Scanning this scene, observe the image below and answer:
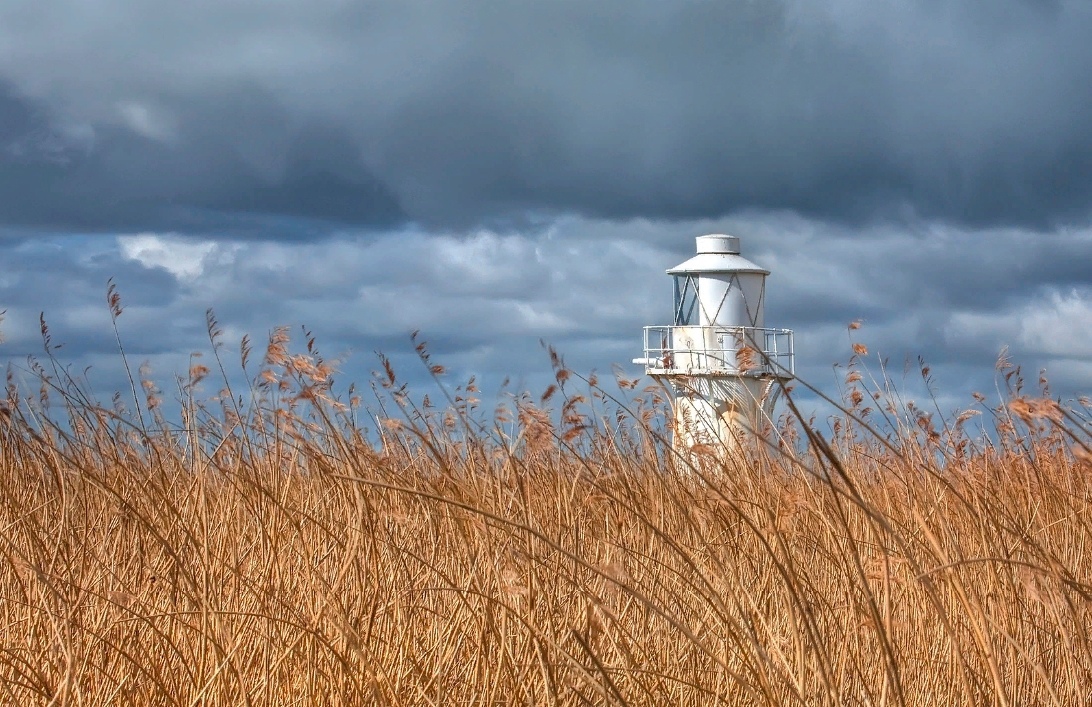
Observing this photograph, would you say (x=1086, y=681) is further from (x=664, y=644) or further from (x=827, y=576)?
(x=664, y=644)

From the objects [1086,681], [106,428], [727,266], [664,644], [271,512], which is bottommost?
[1086,681]

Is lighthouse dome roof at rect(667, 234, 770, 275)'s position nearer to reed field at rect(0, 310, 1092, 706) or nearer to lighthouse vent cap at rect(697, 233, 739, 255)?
lighthouse vent cap at rect(697, 233, 739, 255)

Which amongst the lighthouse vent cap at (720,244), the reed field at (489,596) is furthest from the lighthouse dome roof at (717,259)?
the reed field at (489,596)

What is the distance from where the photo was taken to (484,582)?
2.71m

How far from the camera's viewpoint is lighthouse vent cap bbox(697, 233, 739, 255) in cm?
1780

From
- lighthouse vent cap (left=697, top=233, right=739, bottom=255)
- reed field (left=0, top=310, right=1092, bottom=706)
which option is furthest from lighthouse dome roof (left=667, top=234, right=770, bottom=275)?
reed field (left=0, top=310, right=1092, bottom=706)

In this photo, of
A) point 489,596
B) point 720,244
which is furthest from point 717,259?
point 489,596

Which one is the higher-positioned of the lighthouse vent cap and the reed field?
the lighthouse vent cap

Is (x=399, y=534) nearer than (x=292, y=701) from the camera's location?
No

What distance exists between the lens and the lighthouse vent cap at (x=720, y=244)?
1780cm

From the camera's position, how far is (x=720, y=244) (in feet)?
58.5

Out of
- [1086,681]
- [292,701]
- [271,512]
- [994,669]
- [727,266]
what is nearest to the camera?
[994,669]

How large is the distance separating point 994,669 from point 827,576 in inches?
79.3

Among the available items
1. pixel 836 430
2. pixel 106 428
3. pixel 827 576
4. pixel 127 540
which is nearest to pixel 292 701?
pixel 127 540
